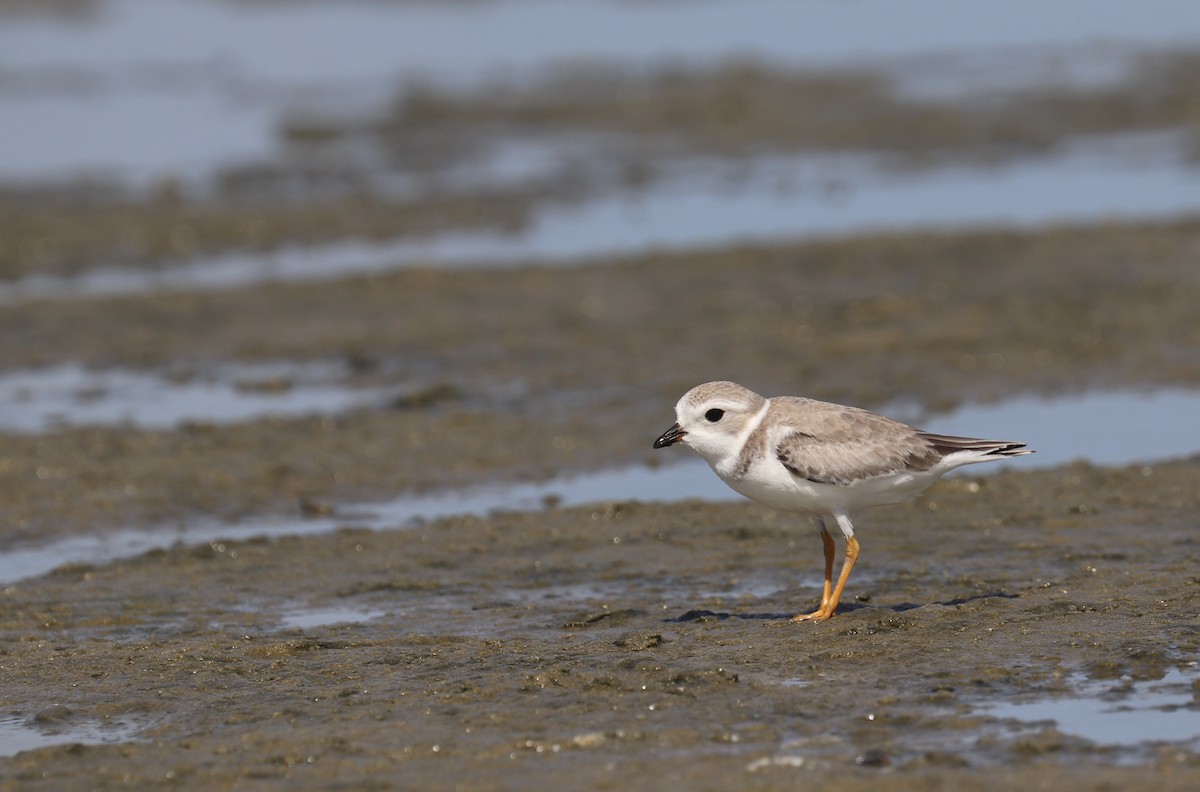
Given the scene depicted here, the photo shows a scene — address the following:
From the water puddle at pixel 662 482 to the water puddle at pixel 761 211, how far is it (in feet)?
19.4

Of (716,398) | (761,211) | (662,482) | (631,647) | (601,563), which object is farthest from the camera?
(761,211)

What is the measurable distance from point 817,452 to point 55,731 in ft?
11.9

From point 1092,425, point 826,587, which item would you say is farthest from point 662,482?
point 826,587

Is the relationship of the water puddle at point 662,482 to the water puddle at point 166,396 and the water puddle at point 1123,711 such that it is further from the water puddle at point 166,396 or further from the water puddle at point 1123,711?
the water puddle at point 1123,711

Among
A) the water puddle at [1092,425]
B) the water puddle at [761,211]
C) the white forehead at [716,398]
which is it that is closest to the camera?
the white forehead at [716,398]

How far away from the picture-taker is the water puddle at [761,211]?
18312 mm

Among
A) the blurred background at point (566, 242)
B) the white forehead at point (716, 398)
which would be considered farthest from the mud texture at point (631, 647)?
the blurred background at point (566, 242)

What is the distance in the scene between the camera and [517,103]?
26938 mm

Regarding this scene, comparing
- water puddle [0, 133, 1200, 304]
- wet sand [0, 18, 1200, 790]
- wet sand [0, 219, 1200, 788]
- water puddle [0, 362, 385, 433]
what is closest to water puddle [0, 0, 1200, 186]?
water puddle [0, 133, 1200, 304]

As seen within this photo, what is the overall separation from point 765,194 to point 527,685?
14240 millimetres

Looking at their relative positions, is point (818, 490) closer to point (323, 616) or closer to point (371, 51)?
point (323, 616)

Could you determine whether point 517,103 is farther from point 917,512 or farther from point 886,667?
point 886,667

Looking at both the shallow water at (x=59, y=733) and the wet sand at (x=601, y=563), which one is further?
the shallow water at (x=59, y=733)

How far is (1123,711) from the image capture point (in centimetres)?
695
